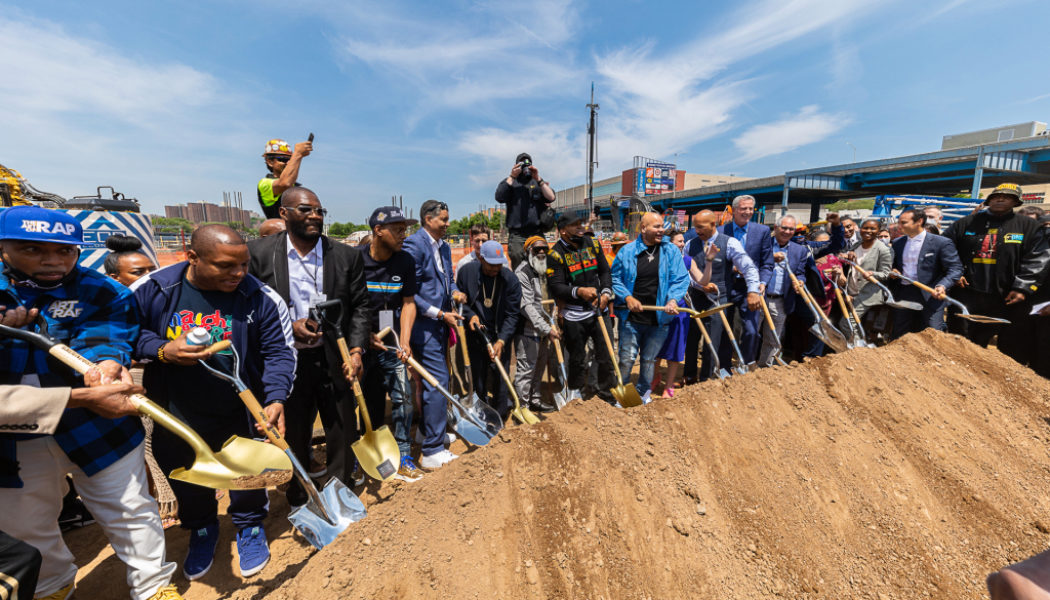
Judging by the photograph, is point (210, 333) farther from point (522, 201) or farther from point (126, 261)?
point (522, 201)

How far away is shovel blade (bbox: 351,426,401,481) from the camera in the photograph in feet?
9.34

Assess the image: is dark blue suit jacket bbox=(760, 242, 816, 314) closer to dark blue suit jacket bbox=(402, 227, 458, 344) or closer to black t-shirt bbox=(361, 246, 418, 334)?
dark blue suit jacket bbox=(402, 227, 458, 344)

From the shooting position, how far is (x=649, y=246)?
4.32m

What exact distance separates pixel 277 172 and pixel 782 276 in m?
5.71

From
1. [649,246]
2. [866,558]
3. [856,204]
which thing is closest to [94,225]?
[649,246]

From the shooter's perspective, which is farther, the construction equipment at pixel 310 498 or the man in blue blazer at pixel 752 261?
the man in blue blazer at pixel 752 261

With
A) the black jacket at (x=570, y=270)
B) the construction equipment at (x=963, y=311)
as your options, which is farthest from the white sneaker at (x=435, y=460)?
the construction equipment at (x=963, y=311)

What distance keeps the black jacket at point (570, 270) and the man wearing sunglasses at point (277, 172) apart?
250cm

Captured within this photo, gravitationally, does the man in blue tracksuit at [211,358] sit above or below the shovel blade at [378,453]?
above

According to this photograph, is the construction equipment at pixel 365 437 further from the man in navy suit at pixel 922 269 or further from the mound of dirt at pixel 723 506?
the man in navy suit at pixel 922 269

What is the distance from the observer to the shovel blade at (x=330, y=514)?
2115 millimetres

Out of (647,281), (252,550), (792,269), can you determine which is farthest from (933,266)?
(252,550)

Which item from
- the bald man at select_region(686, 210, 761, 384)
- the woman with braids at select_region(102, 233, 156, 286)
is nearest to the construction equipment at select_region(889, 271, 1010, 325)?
the bald man at select_region(686, 210, 761, 384)

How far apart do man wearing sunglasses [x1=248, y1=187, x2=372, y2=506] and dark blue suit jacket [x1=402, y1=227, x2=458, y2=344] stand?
2.14 feet
